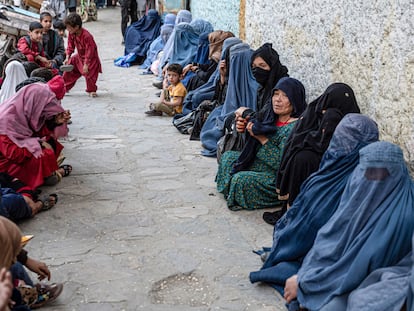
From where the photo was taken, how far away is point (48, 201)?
5.07 m

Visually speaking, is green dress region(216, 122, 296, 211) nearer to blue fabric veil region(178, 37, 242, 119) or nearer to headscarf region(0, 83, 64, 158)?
headscarf region(0, 83, 64, 158)

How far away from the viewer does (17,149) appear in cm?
502

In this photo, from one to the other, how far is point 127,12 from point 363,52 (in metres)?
10.3

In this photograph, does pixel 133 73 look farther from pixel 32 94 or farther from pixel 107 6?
pixel 107 6

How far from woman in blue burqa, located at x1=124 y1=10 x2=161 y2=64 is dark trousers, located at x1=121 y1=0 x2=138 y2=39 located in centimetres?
162

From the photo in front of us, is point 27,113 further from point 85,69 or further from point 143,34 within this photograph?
point 143,34

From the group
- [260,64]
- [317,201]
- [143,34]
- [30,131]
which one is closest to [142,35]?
[143,34]

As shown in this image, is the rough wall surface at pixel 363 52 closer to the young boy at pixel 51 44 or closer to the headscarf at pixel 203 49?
the headscarf at pixel 203 49

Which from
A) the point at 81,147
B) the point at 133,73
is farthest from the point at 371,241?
the point at 133,73

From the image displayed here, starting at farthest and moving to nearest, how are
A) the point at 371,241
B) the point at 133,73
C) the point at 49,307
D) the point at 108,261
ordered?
the point at 133,73
the point at 108,261
the point at 49,307
the point at 371,241

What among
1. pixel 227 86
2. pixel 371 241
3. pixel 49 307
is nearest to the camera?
pixel 371 241

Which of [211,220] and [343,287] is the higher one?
[343,287]

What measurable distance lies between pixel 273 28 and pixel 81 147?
96.5 inches

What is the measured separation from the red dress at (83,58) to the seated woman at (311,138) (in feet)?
17.3
